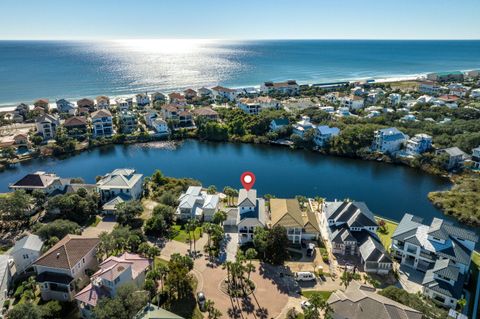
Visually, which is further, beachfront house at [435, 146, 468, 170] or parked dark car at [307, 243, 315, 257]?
beachfront house at [435, 146, 468, 170]

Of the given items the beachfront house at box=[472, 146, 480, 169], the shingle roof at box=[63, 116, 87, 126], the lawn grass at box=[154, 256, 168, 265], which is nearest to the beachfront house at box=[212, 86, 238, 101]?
the shingle roof at box=[63, 116, 87, 126]

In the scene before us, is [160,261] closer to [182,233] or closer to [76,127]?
[182,233]

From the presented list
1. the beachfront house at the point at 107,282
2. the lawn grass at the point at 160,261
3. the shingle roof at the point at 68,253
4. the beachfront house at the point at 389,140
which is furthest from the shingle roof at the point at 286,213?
the beachfront house at the point at 389,140

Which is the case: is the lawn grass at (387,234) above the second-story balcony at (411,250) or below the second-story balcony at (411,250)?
below

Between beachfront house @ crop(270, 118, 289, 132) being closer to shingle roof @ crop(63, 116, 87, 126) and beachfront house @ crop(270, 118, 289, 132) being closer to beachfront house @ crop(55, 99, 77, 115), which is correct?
shingle roof @ crop(63, 116, 87, 126)

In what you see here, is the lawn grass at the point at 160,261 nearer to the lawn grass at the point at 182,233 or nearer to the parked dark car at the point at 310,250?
the lawn grass at the point at 182,233

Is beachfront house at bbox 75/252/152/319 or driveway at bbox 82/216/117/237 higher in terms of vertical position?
beachfront house at bbox 75/252/152/319

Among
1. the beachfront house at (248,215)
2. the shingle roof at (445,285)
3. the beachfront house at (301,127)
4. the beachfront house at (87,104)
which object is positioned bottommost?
the shingle roof at (445,285)
